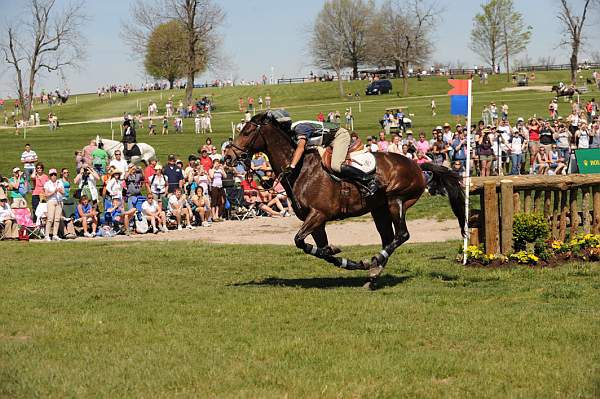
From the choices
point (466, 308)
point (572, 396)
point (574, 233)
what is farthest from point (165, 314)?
point (574, 233)

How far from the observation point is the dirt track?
20328 millimetres

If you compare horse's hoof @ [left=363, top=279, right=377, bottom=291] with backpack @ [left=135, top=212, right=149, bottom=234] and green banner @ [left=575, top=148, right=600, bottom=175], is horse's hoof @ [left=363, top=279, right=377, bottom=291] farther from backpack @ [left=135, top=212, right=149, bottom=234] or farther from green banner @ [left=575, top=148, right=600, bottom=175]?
backpack @ [left=135, top=212, right=149, bottom=234]

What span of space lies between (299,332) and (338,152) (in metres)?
3.99

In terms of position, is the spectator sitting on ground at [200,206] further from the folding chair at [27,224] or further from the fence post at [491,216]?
the fence post at [491,216]

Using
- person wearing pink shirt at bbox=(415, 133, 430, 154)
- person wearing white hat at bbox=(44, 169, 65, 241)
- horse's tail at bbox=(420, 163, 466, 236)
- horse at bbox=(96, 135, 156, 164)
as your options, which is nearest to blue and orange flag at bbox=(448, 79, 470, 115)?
horse's tail at bbox=(420, 163, 466, 236)

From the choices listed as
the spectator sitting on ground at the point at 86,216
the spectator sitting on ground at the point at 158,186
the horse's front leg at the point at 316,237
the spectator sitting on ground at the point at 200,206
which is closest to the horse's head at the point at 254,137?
the horse's front leg at the point at 316,237

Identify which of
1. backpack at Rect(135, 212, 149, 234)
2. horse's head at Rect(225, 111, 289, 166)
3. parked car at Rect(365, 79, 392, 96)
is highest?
parked car at Rect(365, 79, 392, 96)

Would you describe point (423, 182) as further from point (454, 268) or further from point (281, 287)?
point (281, 287)

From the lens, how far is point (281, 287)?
12617 mm

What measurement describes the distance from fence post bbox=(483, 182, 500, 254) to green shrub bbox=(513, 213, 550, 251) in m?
0.33

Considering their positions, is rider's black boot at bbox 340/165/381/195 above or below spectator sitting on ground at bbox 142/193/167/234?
above

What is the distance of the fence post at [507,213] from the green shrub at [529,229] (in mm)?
133

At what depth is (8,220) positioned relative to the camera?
21281 mm

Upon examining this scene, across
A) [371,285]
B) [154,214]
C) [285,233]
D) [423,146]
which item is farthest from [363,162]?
[423,146]
